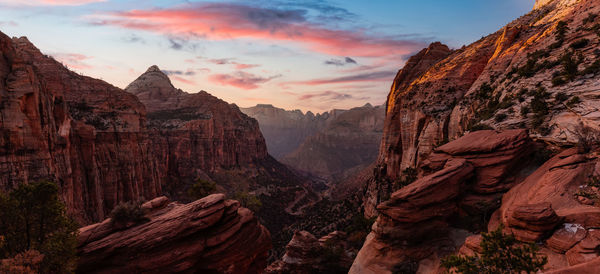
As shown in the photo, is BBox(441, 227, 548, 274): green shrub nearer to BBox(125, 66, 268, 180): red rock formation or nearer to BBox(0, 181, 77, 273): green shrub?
BBox(0, 181, 77, 273): green shrub

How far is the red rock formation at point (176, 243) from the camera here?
16.3 metres

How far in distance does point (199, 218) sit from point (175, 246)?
2238mm

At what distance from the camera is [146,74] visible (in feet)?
438

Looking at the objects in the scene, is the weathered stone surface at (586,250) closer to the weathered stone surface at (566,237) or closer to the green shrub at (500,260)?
the weathered stone surface at (566,237)

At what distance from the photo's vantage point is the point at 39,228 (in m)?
15.7

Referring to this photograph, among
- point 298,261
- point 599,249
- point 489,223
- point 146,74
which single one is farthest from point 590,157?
point 146,74

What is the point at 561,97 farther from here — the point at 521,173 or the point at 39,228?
the point at 39,228

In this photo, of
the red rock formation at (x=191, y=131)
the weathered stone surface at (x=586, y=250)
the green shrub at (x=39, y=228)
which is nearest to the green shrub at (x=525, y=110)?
the weathered stone surface at (x=586, y=250)

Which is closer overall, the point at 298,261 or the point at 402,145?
the point at 298,261

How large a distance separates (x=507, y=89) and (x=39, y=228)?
42.2 m

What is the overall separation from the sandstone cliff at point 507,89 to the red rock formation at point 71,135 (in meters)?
45.9

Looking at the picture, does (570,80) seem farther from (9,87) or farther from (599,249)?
(9,87)

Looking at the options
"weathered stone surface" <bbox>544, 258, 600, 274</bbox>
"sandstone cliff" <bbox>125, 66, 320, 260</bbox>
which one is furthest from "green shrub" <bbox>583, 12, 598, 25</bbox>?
"sandstone cliff" <bbox>125, 66, 320, 260</bbox>

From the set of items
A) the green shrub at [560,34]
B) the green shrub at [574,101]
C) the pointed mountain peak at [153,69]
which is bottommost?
the green shrub at [574,101]
